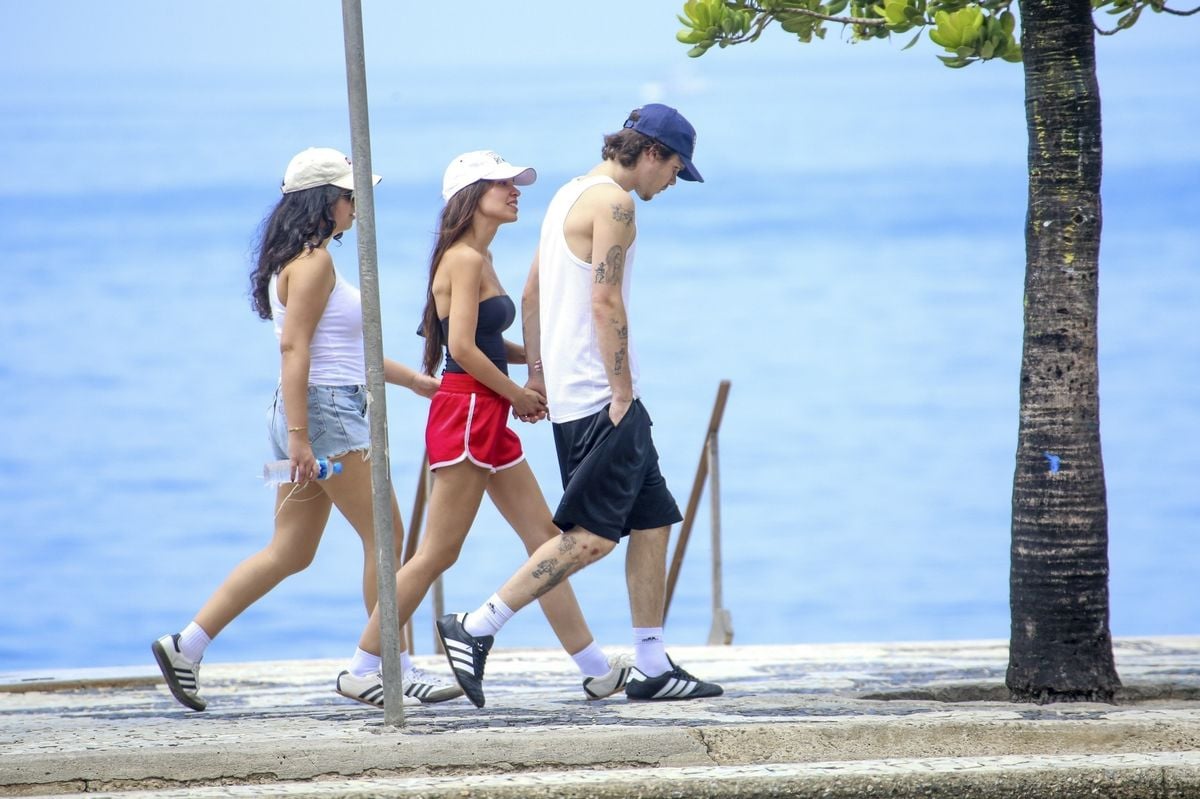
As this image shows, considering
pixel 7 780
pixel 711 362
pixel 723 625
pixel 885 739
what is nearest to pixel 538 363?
pixel 885 739

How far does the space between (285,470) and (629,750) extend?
1408 mm

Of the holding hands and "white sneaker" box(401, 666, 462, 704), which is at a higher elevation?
the holding hands

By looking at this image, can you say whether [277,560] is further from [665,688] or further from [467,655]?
[665,688]

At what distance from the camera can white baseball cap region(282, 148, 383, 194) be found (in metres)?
4.85

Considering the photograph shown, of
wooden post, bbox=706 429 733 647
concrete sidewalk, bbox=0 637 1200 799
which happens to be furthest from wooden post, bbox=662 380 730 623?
concrete sidewalk, bbox=0 637 1200 799

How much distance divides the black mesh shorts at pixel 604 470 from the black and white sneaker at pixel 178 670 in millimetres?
1219

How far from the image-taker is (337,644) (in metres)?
13.3

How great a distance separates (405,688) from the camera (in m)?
4.91

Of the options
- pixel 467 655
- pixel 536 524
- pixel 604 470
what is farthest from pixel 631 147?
pixel 467 655

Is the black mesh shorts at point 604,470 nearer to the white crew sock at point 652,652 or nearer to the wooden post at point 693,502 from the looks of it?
the white crew sock at point 652,652

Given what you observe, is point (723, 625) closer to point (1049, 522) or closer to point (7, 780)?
point (1049, 522)

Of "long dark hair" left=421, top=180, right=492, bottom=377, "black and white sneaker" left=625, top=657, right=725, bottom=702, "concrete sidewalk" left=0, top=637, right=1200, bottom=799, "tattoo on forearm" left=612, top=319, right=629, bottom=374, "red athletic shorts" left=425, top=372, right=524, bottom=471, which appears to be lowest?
"concrete sidewalk" left=0, top=637, right=1200, bottom=799

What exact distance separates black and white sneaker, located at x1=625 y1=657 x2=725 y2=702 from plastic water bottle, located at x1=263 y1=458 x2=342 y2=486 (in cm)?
109

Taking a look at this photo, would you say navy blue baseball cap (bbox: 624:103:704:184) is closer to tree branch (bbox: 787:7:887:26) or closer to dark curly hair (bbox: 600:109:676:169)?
dark curly hair (bbox: 600:109:676:169)
